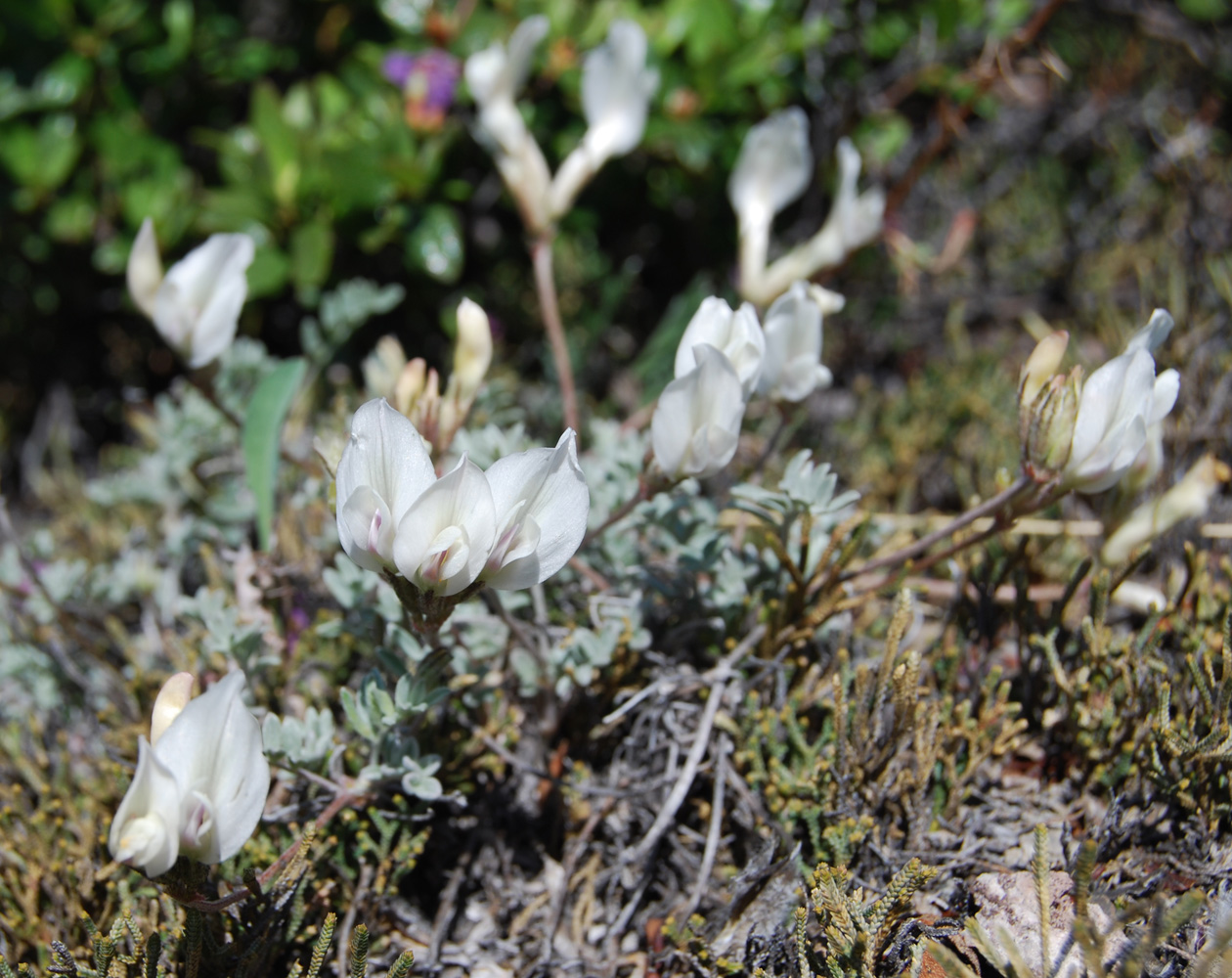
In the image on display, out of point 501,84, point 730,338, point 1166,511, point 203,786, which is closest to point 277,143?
point 501,84

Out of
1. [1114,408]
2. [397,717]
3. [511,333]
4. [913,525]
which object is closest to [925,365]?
[913,525]

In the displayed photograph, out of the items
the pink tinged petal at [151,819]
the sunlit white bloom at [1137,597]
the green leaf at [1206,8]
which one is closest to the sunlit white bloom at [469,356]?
the pink tinged petal at [151,819]

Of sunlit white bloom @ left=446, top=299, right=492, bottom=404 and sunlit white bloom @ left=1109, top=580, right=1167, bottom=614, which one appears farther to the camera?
sunlit white bloom @ left=1109, top=580, right=1167, bottom=614

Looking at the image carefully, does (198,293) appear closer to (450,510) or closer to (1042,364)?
(450,510)

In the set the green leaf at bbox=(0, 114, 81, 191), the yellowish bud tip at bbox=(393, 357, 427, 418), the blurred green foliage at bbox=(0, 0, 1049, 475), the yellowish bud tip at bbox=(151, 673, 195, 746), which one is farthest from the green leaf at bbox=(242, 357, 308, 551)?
the green leaf at bbox=(0, 114, 81, 191)

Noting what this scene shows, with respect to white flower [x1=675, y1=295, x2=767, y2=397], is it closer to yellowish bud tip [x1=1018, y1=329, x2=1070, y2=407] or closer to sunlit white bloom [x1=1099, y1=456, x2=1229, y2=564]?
yellowish bud tip [x1=1018, y1=329, x2=1070, y2=407]

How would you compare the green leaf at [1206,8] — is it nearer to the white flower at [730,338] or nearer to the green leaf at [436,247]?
the green leaf at [436,247]
